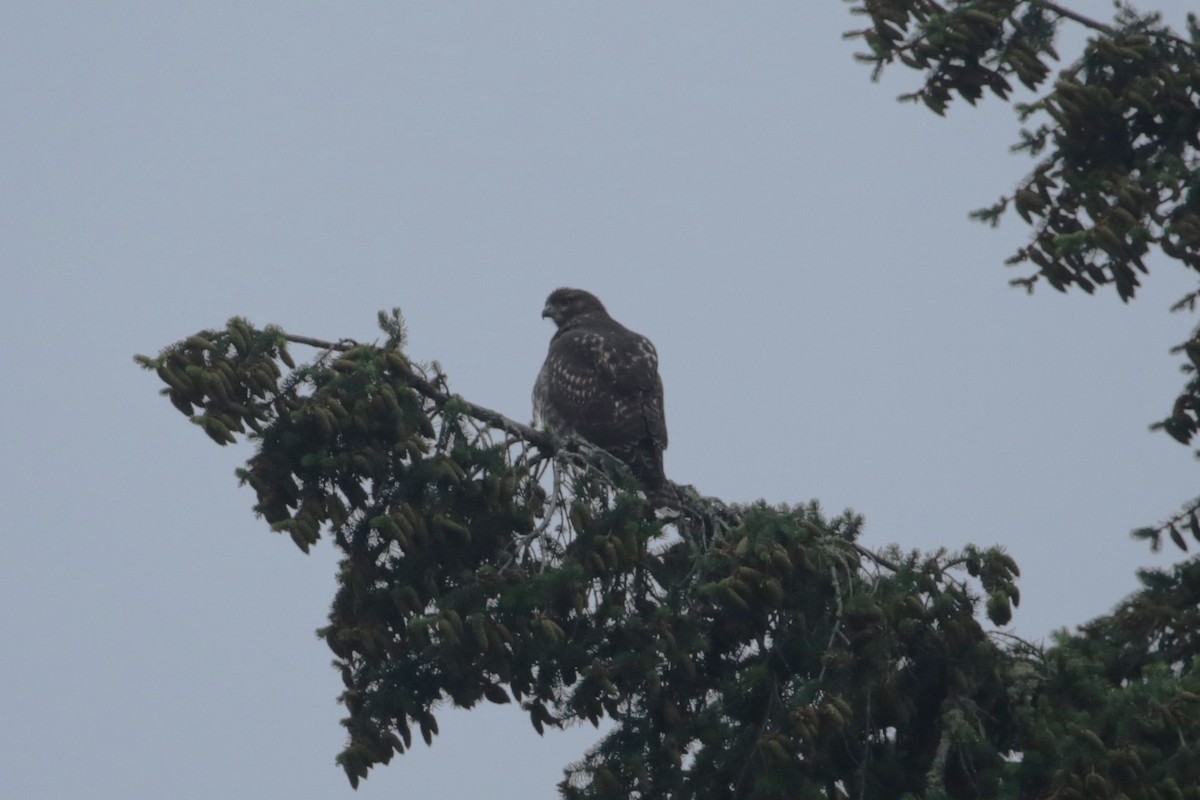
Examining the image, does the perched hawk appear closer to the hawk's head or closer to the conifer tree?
the hawk's head

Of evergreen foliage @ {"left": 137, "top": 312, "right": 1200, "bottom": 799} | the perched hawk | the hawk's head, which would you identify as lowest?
evergreen foliage @ {"left": 137, "top": 312, "right": 1200, "bottom": 799}

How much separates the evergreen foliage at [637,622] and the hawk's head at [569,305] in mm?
5668

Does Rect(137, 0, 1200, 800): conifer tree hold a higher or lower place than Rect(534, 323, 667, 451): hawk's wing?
lower

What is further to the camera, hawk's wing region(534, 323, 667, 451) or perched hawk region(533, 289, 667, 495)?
hawk's wing region(534, 323, 667, 451)

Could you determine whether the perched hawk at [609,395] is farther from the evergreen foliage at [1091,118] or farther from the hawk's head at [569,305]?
the evergreen foliage at [1091,118]

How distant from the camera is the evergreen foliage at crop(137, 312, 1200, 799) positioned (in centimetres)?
633

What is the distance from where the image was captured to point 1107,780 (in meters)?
5.34

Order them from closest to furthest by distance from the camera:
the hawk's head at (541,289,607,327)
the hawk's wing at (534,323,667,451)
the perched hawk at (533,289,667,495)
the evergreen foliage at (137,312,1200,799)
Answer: the evergreen foliage at (137,312,1200,799)
the perched hawk at (533,289,667,495)
the hawk's wing at (534,323,667,451)
the hawk's head at (541,289,607,327)

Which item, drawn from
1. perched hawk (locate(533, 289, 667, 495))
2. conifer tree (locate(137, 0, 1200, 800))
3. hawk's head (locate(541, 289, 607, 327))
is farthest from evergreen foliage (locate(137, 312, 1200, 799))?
hawk's head (locate(541, 289, 607, 327))

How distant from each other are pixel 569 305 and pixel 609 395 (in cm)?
226

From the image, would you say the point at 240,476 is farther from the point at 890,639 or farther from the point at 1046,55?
the point at 1046,55

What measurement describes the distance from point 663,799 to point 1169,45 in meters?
3.85

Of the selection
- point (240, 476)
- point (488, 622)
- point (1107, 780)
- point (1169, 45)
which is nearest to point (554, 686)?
point (488, 622)

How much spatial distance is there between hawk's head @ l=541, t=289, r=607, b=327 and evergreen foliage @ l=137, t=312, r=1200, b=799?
567 cm
